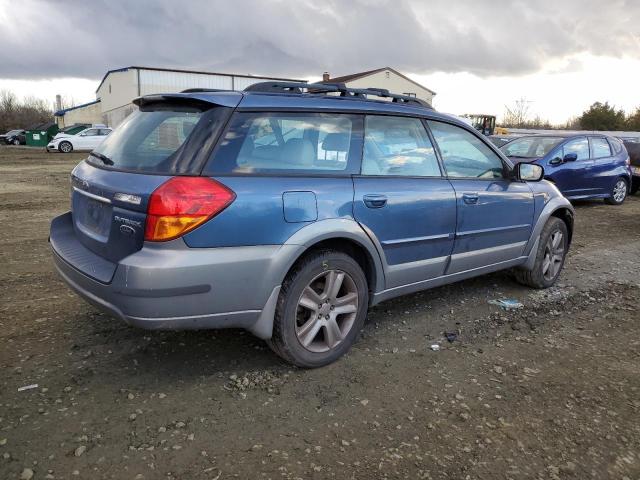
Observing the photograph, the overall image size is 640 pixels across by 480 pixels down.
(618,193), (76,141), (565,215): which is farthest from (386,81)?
(565,215)

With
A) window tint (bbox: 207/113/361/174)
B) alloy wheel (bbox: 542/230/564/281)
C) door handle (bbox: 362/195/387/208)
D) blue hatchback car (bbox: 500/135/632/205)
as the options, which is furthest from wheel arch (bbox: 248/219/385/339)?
blue hatchback car (bbox: 500/135/632/205)

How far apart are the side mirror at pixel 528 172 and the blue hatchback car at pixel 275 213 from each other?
0.51 m

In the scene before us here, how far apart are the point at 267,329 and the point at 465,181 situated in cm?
203

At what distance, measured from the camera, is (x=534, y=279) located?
496 centimetres

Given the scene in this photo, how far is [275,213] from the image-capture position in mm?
2875

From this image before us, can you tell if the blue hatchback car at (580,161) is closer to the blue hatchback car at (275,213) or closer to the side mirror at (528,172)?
the side mirror at (528,172)

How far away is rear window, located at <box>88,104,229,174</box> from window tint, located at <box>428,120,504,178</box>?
1825 mm

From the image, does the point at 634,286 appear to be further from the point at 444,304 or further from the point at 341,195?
the point at 341,195

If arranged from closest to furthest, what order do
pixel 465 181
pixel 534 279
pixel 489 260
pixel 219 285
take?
pixel 219 285, pixel 465 181, pixel 489 260, pixel 534 279

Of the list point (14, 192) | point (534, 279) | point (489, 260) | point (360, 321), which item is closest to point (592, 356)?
point (489, 260)

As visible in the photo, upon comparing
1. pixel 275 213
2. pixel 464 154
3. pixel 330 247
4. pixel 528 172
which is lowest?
pixel 330 247

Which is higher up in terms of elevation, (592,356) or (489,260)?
(489,260)

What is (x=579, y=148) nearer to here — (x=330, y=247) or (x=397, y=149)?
(x=397, y=149)

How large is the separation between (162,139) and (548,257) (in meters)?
3.86
